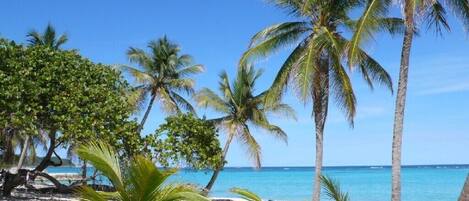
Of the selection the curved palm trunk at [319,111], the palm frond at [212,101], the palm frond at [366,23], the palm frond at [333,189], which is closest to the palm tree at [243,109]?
the palm frond at [212,101]

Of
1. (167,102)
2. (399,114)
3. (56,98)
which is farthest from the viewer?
(167,102)

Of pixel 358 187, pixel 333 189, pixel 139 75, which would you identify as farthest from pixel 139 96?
pixel 358 187

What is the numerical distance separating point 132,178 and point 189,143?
1852cm

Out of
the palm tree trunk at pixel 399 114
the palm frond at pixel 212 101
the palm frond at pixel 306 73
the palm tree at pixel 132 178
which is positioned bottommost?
the palm tree at pixel 132 178

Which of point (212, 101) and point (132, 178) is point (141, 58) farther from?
point (132, 178)

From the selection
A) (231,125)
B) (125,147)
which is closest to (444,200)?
(231,125)

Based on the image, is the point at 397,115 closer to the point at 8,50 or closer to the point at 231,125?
the point at 8,50

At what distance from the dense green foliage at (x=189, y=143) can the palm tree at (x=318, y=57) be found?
5.01m

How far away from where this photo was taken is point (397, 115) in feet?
43.2

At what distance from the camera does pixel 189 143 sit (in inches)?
914

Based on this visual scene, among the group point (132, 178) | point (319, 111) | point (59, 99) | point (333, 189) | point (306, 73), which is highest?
point (306, 73)

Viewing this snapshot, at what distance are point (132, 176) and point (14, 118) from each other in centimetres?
1174

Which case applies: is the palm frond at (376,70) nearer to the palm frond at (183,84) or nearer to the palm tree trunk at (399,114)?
the palm tree trunk at (399,114)

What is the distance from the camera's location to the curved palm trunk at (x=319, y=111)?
1858cm
